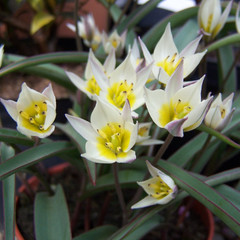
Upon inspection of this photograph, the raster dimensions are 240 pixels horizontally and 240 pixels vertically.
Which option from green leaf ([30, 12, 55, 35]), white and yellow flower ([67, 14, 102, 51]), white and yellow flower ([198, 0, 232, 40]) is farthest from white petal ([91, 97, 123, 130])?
green leaf ([30, 12, 55, 35])

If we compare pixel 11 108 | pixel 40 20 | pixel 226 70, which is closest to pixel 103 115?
pixel 11 108

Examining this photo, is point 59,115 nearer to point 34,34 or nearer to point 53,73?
point 53,73

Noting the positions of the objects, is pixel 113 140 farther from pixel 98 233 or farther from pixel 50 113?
pixel 98 233

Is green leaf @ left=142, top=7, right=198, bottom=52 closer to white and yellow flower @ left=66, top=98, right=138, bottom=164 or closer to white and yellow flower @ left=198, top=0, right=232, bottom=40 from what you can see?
white and yellow flower @ left=198, top=0, right=232, bottom=40

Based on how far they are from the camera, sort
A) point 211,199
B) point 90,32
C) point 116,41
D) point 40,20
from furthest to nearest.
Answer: point 40,20 < point 90,32 < point 116,41 < point 211,199

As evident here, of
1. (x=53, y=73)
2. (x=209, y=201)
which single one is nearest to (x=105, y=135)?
A: (x=209, y=201)

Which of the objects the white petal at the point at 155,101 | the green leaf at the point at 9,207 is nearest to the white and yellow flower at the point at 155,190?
the white petal at the point at 155,101
